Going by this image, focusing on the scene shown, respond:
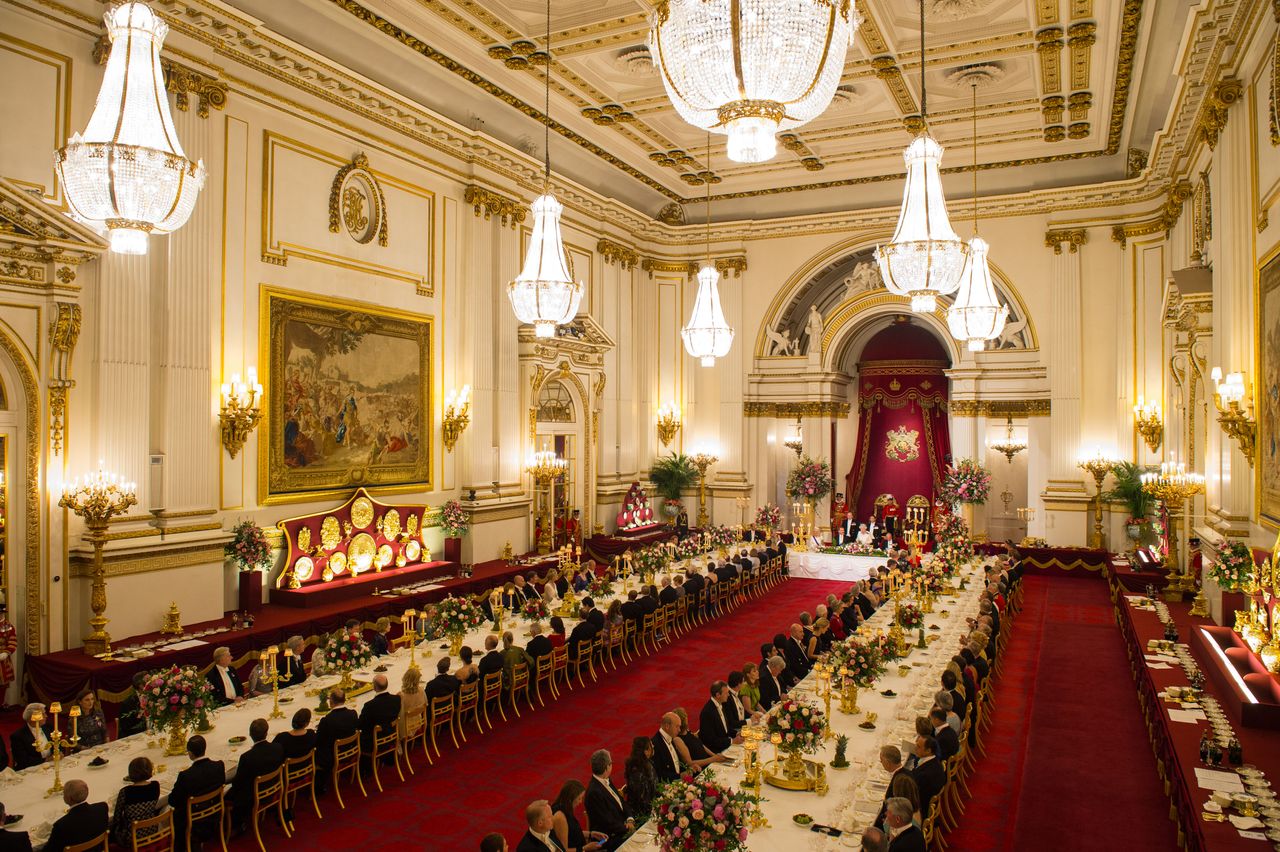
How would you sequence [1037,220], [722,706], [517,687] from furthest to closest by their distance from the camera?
[1037,220] → [517,687] → [722,706]

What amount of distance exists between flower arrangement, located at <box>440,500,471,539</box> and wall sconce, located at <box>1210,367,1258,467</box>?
1211 cm

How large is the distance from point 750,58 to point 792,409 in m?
19.6

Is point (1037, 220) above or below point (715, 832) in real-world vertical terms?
above

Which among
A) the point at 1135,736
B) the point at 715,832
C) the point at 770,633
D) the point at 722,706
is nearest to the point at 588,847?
the point at 715,832

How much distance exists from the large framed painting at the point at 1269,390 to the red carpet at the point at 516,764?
6876 mm

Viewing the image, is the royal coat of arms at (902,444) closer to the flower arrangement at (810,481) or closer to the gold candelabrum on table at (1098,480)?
the flower arrangement at (810,481)

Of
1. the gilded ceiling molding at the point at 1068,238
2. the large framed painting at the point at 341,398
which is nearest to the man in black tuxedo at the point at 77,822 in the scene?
the large framed painting at the point at 341,398

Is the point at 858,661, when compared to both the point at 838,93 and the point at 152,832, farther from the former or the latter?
the point at 838,93

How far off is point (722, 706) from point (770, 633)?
636cm

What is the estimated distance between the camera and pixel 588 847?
6.19 meters

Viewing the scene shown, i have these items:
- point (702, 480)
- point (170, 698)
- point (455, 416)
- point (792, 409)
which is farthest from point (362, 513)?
point (792, 409)

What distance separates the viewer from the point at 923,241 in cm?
797

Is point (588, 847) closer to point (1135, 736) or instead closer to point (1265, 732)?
point (1265, 732)

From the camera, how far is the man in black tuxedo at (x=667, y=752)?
289 inches
